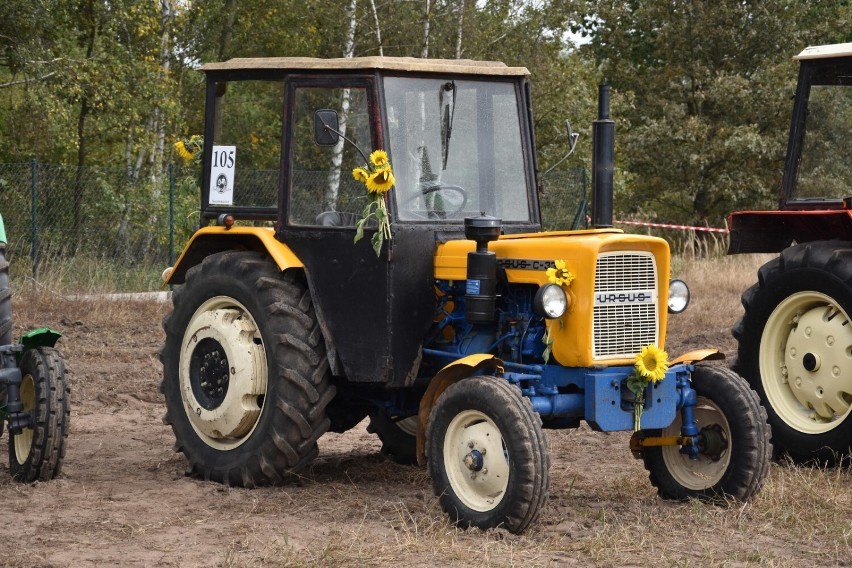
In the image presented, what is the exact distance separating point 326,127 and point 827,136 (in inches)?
133

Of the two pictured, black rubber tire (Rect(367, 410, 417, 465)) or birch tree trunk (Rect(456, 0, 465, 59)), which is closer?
black rubber tire (Rect(367, 410, 417, 465))

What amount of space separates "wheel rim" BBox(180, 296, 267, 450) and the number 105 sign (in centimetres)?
59

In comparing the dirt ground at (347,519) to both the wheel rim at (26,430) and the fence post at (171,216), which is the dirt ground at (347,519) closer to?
the wheel rim at (26,430)

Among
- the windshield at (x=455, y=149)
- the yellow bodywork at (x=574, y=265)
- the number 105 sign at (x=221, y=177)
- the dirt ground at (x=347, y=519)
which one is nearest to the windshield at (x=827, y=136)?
the dirt ground at (x=347, y=519)

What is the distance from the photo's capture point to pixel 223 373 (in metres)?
7.36

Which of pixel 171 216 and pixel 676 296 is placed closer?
pixel 676 296

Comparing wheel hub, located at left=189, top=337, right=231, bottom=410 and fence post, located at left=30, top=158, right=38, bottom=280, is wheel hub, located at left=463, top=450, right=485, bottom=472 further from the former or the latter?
fence post, located at left=30, top=158, right=38, bottom=280

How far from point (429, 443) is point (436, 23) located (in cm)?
1938

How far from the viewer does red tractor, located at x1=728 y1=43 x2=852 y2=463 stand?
7438mm

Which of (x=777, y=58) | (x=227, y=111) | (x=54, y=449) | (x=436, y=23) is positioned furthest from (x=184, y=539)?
(x=777, y=58)

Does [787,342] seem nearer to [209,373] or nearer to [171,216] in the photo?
[209,373]

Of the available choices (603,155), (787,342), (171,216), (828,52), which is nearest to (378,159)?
(603,155)

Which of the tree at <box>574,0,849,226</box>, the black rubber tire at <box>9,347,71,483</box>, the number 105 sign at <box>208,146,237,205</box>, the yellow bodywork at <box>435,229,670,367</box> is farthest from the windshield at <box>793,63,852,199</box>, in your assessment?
the tree at <box>574,0,849,226</box>

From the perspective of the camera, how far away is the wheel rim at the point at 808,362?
7445mm
